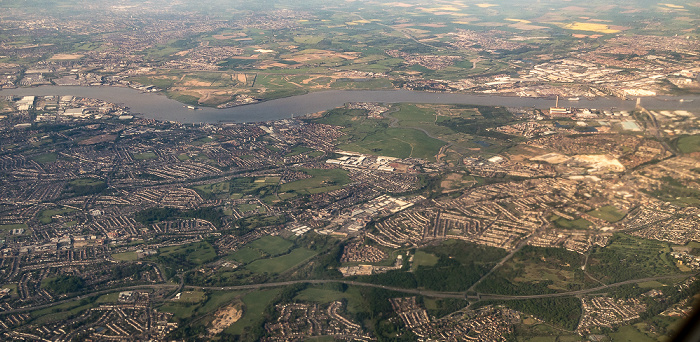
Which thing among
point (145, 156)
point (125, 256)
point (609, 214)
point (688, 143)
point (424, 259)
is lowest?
point (145, 156)

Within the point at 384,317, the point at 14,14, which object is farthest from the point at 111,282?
the point at 14,14

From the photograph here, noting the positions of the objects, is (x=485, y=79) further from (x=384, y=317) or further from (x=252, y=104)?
(x=384, y=317)

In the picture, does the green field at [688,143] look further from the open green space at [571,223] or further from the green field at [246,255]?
the green field at [246,255]

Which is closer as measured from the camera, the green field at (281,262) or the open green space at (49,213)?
the green field at (281,262)

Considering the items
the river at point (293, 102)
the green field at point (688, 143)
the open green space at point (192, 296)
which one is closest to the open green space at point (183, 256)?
the open green space at point (192, 296)

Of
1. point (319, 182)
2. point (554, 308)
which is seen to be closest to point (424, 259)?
point (554, 308)

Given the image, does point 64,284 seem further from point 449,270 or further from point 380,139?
point 380,139
